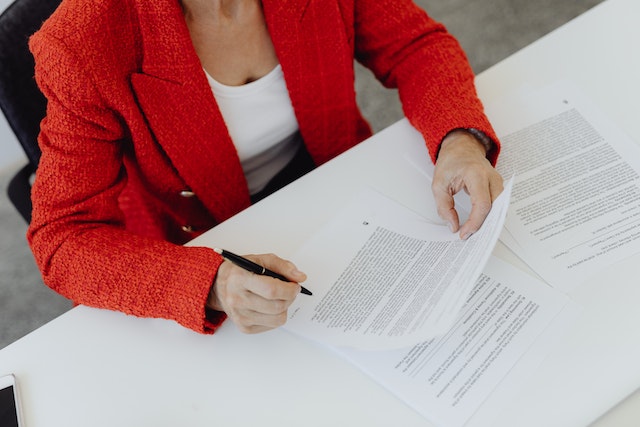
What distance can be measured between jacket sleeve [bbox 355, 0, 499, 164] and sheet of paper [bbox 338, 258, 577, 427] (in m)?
0.24

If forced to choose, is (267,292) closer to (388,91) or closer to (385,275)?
(385,275)

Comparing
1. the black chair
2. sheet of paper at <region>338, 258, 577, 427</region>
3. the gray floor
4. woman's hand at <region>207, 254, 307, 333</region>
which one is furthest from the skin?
the gray floor

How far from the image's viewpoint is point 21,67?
86cm

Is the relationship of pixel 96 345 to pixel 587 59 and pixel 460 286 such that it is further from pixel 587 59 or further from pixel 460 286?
pixel 587 59

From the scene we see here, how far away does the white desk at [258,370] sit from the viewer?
0.68 m

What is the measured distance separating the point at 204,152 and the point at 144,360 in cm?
34

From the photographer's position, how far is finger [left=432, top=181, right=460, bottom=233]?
0.79m

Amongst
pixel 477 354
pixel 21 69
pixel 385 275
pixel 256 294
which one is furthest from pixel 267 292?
pixel 21 69

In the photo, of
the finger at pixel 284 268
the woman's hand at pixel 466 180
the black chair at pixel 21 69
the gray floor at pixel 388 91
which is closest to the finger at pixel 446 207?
the woman's hand at pixel 466 180

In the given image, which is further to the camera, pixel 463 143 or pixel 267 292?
pixel 463 143

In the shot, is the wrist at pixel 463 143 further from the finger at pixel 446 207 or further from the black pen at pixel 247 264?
the black pen at pixel 247 264

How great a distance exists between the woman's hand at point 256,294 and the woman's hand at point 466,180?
0.75 ft

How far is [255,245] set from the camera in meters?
0.84

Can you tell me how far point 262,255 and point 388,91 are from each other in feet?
4.65
